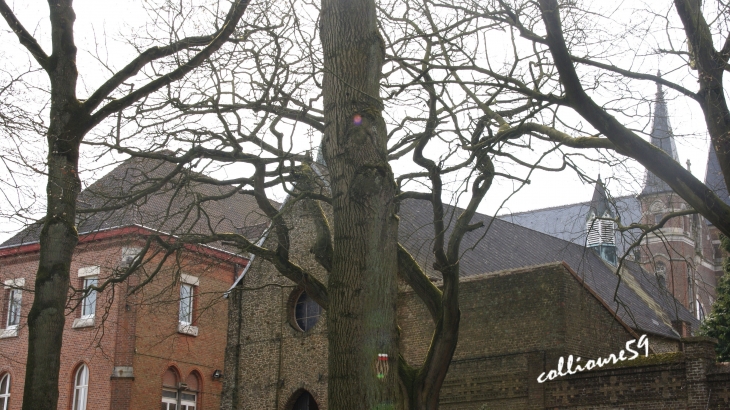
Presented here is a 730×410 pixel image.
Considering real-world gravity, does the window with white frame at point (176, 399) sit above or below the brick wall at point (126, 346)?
below

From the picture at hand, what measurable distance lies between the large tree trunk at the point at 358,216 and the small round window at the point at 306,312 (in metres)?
16.1

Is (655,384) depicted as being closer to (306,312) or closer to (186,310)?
(306,312)

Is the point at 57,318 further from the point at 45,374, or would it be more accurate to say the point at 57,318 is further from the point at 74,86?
the point at 74,86

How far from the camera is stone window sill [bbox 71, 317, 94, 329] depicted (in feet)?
93.2

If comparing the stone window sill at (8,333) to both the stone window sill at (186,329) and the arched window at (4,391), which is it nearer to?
the arched window at (4,391)

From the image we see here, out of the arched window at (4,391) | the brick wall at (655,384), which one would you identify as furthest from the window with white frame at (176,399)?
the brick wall at (655,384)

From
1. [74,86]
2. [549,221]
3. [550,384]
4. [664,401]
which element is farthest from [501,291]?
[549,221]

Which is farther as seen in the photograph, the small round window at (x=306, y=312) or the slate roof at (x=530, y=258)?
the slate roof at (x=530, y=258)

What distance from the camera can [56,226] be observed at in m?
9.70

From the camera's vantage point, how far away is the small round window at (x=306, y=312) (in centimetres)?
2409

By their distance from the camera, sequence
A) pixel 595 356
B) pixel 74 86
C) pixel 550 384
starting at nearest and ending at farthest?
pixel 74 86 → pixel 550 384 → pixel 595 356

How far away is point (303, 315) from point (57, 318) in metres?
15.4

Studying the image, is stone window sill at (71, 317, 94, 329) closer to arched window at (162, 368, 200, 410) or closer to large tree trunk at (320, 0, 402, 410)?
arched window at (162, 368, 200, 410)

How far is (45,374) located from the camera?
356 inches
